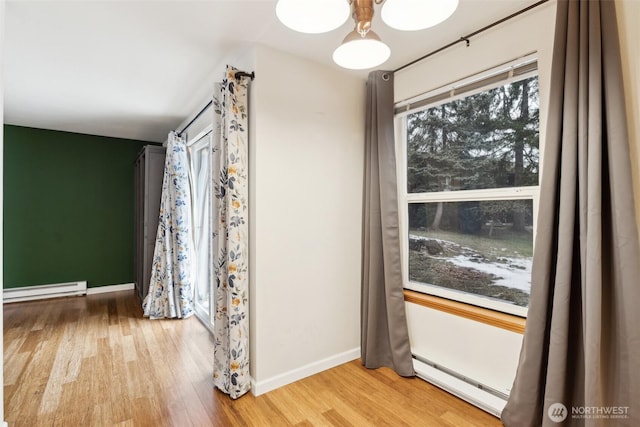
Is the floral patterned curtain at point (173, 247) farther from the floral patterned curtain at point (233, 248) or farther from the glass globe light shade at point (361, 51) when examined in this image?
the glass globe light shade at point (361, 51)

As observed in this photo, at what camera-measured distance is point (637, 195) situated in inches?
56.5

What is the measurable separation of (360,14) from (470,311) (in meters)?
1.81

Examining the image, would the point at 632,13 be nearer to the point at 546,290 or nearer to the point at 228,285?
the point at 546,290

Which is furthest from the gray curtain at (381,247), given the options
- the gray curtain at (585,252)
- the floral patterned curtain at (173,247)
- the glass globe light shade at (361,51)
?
the floral patterned curtain at (173,247)

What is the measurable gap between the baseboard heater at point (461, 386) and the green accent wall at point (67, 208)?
15.2ft

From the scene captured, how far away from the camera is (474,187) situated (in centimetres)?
214

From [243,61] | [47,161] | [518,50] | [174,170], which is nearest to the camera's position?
[518,50]

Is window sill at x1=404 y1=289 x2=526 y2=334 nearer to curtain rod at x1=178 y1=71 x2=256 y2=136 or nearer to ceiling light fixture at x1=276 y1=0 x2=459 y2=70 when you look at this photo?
ceiling light fixture at x1=276 y1=0 x2=459 y2=70

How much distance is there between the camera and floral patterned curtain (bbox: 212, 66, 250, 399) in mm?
2092

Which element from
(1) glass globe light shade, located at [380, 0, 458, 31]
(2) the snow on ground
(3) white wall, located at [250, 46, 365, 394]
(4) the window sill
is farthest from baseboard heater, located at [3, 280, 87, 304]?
(1) glass globe light shade, located at [380, 0, 458, 31]

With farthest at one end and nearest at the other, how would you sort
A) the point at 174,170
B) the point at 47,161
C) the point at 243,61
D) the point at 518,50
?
the point at 47,161, the point at 174,170, the point at 243,61, the point at 518,50

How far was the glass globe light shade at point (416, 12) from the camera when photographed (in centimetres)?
103

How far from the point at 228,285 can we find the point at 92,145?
410 cm

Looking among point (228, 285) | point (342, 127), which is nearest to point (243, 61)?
point (342, 127)
